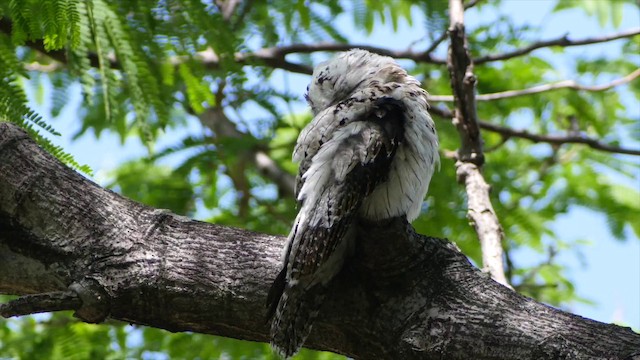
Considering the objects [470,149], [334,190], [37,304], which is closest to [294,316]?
[334,190]

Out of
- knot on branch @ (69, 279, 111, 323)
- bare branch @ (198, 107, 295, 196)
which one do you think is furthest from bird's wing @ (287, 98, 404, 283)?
bare branch @ (198, 107, 295, 196)

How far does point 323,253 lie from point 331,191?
0.26 m

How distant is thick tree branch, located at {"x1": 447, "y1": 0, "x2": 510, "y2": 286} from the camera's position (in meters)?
4.62

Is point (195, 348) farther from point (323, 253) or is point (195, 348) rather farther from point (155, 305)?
point (323, 253)

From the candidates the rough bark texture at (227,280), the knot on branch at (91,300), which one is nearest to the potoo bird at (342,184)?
the rough bark texture at (227,280)

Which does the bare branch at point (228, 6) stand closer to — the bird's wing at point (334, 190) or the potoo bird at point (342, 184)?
the potoo bird at point (342, 184)

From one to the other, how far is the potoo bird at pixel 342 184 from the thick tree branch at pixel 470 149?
73 cm

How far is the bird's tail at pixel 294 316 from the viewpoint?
351 cm

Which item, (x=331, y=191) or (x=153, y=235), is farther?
(x=153, y=235)

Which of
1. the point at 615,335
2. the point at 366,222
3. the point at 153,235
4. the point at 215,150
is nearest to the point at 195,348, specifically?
the point at 215,150

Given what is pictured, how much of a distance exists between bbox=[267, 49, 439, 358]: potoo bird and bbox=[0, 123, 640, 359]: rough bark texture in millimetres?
120

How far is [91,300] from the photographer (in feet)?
11.8

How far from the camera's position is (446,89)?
7543 millimetres

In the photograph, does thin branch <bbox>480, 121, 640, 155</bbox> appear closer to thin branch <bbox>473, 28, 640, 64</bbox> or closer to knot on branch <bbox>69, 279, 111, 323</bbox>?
thin branch <bbox>473, 28, 640, 64</bbox>
